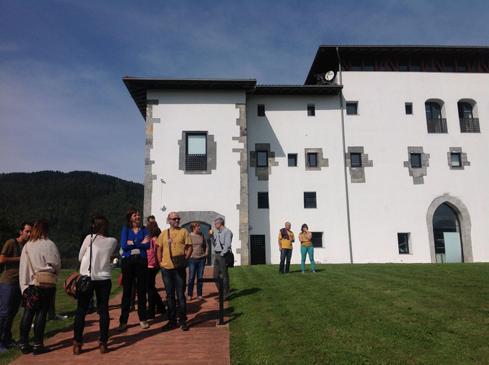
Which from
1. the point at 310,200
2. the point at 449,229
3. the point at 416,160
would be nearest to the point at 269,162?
the point at 310,200

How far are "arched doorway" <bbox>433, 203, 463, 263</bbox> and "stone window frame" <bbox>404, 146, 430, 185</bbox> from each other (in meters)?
2.08

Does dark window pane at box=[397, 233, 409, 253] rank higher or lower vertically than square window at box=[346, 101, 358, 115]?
lower

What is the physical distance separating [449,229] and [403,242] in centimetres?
300

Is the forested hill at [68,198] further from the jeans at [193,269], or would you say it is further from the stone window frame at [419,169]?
the jeans at [193,269]

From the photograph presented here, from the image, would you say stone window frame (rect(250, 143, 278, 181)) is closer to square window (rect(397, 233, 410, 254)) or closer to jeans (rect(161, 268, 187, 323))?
square window (rect(397, 233, 410, 254))

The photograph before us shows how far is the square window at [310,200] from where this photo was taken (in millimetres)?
20469

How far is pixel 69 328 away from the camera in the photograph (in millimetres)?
6727

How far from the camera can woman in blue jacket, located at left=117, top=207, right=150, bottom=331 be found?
21.3ft

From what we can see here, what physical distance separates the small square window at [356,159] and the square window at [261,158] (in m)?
4.86

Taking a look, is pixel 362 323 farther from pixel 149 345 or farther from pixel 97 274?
pixel 97 274

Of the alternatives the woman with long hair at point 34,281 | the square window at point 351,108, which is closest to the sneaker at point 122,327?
the woman with long hair at point 34,281

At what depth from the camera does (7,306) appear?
18.9 feet

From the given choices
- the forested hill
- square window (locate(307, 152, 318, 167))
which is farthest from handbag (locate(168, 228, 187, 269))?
the forested hill

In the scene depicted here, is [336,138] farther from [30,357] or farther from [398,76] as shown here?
[30,357]
